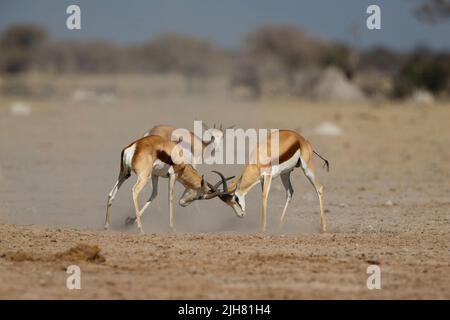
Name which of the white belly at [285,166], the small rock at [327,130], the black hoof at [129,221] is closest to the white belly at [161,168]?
the black hoof at [129,221]

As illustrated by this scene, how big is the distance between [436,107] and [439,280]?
2853 cm

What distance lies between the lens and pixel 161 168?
489 inches

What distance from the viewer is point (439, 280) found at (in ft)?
29.2

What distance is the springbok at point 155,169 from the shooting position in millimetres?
11742

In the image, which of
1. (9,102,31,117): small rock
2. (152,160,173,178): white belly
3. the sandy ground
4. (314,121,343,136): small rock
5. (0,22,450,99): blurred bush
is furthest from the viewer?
(0,22,450,99): blurred bush

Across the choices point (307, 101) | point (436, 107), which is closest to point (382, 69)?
point (307, 101)

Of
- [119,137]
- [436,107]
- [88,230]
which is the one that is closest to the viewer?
[88,230]

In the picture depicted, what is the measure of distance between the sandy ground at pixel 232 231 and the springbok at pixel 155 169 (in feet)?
1.42

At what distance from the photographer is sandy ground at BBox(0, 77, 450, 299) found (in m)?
8.56

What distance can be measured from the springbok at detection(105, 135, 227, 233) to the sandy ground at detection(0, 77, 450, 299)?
434 mm

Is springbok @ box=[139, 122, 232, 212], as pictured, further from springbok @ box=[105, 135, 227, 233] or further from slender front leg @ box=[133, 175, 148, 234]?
slender front leg @ box=[133, 175, 148, 234]

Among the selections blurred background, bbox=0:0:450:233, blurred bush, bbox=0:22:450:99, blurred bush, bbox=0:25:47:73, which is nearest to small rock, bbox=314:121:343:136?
blurred background, bbox=0:0:450:233

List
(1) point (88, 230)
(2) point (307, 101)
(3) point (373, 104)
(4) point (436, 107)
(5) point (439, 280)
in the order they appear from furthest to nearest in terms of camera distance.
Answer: (2) point (307, 101) → (3) point (373, 104) → (4) point (436, 107) → (1) point (88, 230) → (5) point (439, 280)
